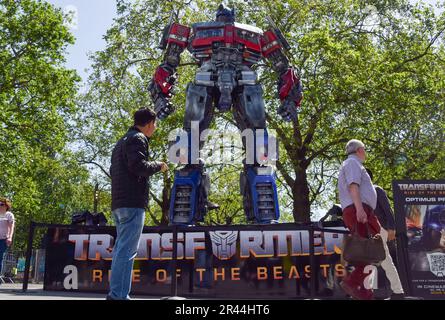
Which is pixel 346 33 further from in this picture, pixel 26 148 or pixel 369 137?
pixel 26 148

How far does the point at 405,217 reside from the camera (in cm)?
674

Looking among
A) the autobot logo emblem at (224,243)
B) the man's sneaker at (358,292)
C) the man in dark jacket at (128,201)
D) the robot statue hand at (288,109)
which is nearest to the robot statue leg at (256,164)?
the robot statue hand at (288,109)

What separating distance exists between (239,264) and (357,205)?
9.98 feet

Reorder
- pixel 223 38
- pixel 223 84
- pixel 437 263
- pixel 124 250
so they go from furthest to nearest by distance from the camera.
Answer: pixel 223 38 < pixel 223 84 < pixel 437 263 < pixel 124 250

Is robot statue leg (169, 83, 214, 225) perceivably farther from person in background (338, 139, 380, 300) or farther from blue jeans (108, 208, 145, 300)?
person in background (338, 139, 380, 300)

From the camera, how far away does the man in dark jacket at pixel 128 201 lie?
3893 mm

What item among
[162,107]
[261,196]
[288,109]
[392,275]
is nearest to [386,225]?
[392,275]

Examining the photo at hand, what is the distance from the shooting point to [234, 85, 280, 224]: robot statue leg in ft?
25.0

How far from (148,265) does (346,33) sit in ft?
40.6

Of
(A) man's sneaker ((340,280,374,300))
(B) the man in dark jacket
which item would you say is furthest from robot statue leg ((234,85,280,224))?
(B) the man in dark jacket

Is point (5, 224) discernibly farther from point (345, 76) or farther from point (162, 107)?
point (345, 76)

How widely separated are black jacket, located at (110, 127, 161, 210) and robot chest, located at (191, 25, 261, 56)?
483 centimetres

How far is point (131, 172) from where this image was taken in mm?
4035

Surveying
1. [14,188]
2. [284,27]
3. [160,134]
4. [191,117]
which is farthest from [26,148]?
[191,117]
